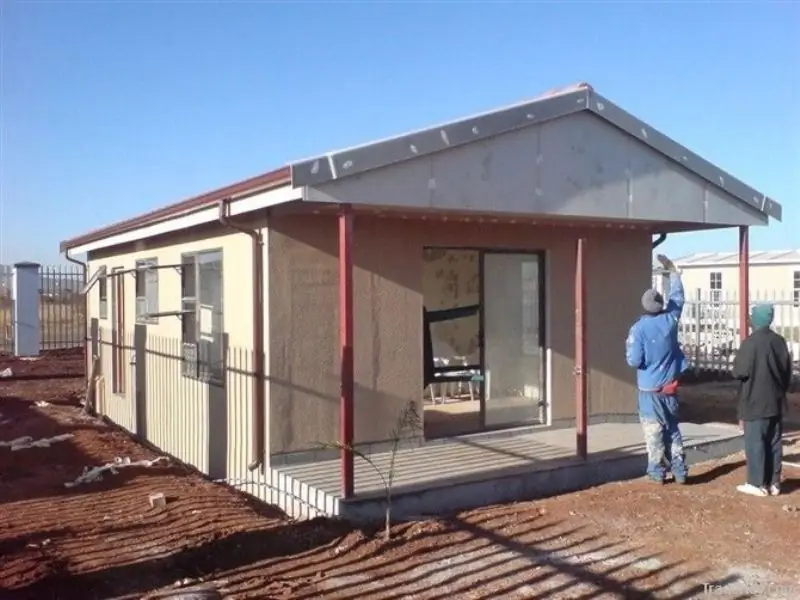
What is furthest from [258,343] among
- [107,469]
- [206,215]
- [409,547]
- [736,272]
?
[736,272]

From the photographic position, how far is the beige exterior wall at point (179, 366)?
8.34 m

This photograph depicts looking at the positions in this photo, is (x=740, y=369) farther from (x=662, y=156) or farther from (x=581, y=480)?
(x=662, y=156)

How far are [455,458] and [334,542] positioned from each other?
2.30m

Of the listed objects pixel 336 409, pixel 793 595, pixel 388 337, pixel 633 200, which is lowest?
pixel 793 595

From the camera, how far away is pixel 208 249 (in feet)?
30.4

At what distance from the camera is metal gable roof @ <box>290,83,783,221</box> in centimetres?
645

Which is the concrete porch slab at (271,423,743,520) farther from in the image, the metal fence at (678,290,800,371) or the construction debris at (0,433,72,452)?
the metal fence at (678,290,800,371)

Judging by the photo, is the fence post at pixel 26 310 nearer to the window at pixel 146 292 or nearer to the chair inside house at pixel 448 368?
the window at pixel 146 292

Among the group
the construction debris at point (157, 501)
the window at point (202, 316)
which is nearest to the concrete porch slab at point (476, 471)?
the construction debris at point (157, 501)

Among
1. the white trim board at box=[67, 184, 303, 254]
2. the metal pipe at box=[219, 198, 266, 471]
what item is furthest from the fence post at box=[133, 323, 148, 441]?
the metal pipe at box=[219, 198, 266, 471]

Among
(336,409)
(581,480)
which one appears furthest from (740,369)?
(336,409)

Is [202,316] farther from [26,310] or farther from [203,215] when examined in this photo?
[26,310]

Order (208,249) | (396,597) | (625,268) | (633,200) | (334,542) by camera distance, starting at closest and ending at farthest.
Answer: (396,597) < (334,542) < (633,200) < (208,249) < (625,268)

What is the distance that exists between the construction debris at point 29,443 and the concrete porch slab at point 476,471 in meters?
4.21
